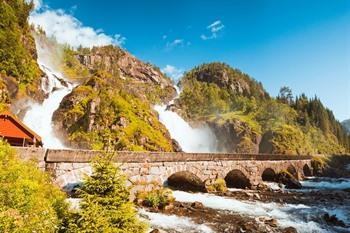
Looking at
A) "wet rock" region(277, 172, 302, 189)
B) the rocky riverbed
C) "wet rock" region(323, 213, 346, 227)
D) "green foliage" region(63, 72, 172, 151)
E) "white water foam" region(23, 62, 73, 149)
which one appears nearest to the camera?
the rocky riverbed

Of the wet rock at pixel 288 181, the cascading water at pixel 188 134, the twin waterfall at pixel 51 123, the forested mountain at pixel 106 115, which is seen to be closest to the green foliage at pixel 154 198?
the forested mountain at pixel 106 115

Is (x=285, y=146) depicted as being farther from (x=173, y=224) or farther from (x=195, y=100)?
(x=173, y=224)

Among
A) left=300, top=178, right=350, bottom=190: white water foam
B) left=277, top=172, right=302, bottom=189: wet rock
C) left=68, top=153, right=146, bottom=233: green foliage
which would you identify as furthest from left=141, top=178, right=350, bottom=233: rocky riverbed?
left=300, top=178, right=350, bottom=190: white water foam

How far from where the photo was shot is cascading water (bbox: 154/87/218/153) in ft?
375

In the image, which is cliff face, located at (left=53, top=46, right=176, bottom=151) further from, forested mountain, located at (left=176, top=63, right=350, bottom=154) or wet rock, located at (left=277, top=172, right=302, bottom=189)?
forested mountain, located at (left=176, top=63, right=350, bottom=154)

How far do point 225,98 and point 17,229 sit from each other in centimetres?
18489

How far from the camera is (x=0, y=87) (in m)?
58.9

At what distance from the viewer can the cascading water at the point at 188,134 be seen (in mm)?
114312

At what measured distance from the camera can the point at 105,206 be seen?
1245 centimetres

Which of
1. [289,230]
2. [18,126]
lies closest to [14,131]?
[18,126]

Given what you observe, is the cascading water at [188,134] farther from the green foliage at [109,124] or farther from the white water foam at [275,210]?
the white water foam at [275,210]

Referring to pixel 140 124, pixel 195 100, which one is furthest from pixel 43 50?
pixel 140 124

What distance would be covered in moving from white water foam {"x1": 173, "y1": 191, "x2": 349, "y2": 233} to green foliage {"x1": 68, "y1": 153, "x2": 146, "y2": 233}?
17.4 m

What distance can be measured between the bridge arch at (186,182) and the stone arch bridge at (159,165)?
0.97m
